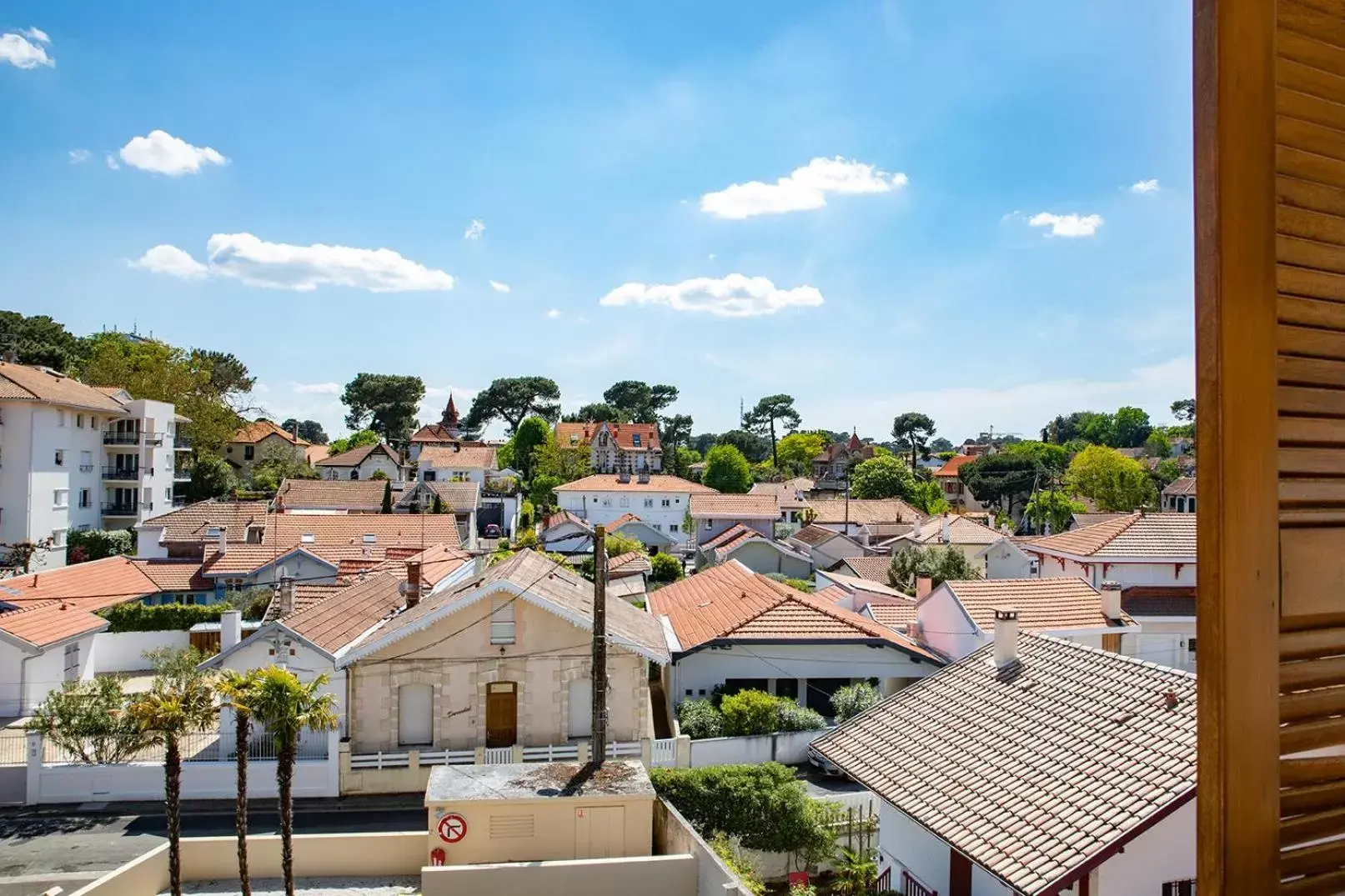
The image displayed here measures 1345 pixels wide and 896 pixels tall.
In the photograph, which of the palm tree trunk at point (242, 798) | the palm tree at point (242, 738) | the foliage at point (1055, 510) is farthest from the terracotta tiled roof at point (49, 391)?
the foliage at point (1055, 510)

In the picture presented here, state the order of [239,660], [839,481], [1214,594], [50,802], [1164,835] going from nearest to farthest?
[1214,594], [1164,835], [50,802], [239,660], [839,481]

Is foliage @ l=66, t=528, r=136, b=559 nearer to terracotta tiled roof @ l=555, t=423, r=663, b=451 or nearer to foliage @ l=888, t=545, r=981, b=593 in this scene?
foliage @ l=888, t=545, r=981, b=593

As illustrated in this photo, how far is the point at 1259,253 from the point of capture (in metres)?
1.78

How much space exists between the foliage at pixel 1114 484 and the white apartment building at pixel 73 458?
61.8 m

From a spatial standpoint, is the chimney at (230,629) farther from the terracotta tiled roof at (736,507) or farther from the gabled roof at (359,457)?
the gabled roof at (359,457)

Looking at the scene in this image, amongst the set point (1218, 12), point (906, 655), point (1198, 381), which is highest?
point (1218, 12)

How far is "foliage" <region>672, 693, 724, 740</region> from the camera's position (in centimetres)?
1959

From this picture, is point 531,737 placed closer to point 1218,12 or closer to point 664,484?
point 1218,12

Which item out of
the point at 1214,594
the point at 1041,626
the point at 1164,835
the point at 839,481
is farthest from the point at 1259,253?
the point at 839,481

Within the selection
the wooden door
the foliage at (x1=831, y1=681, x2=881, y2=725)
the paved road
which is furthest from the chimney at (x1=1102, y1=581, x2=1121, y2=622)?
the paved road

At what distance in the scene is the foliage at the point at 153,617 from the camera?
91.4 ft

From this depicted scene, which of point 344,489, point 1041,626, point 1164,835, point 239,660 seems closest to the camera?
point 1164,835

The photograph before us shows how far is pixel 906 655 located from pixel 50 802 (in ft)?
61.8

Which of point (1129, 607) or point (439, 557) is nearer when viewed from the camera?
point (1129, 607)
